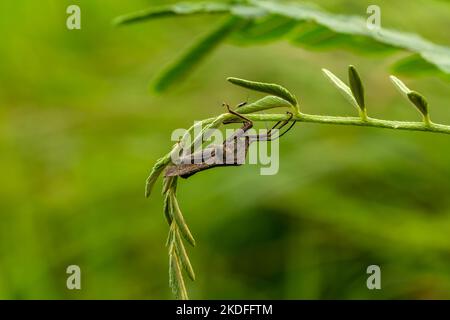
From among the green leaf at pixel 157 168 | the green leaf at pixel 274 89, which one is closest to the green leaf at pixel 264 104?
the green leaf at pixel 274 89

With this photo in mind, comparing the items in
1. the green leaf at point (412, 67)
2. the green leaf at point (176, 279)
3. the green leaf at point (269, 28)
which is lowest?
the green leaf at point (176, 279)

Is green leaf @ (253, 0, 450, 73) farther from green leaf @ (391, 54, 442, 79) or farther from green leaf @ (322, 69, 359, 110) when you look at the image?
green leaf @ (322, 69, 359, 110)

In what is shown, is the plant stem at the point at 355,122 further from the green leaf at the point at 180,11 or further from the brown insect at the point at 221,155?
the green leaf at the point at 180,11

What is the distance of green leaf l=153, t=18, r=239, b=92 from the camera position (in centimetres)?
145

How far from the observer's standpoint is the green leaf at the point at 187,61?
1452 mm

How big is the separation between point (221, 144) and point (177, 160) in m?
0.07

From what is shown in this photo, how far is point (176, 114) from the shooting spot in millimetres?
3334

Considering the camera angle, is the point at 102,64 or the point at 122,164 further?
the point at 102,64

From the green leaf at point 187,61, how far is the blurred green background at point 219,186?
3.75ft

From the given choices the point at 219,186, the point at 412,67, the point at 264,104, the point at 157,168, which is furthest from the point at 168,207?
the point at 219,186
